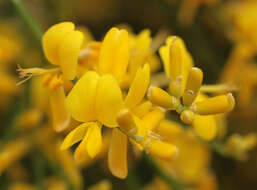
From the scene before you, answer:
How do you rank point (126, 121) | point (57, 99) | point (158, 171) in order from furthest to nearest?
point (158, 171), point (57, 99), point (126, 121)

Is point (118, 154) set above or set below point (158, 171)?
above

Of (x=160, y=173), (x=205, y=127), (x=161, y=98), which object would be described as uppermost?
(x=161, y=98)

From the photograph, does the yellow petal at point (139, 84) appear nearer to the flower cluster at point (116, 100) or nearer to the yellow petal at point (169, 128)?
the flower cluster at point (116, 100)

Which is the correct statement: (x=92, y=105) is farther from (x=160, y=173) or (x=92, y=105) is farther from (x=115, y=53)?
(x=160, y=173)

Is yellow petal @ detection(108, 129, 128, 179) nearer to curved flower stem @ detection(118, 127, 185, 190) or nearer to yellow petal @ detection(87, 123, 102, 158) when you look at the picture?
yellow petal @ detection(87, 123, 102, 158)

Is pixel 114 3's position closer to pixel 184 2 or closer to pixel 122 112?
pixel 184 2

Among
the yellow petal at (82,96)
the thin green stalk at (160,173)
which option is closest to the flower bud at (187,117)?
the yellow petal at (82,96)

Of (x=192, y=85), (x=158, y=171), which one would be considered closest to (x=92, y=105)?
(x=192, y=85)

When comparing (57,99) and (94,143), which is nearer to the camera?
(94,143)

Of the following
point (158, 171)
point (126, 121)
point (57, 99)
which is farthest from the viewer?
point (158, 171)
